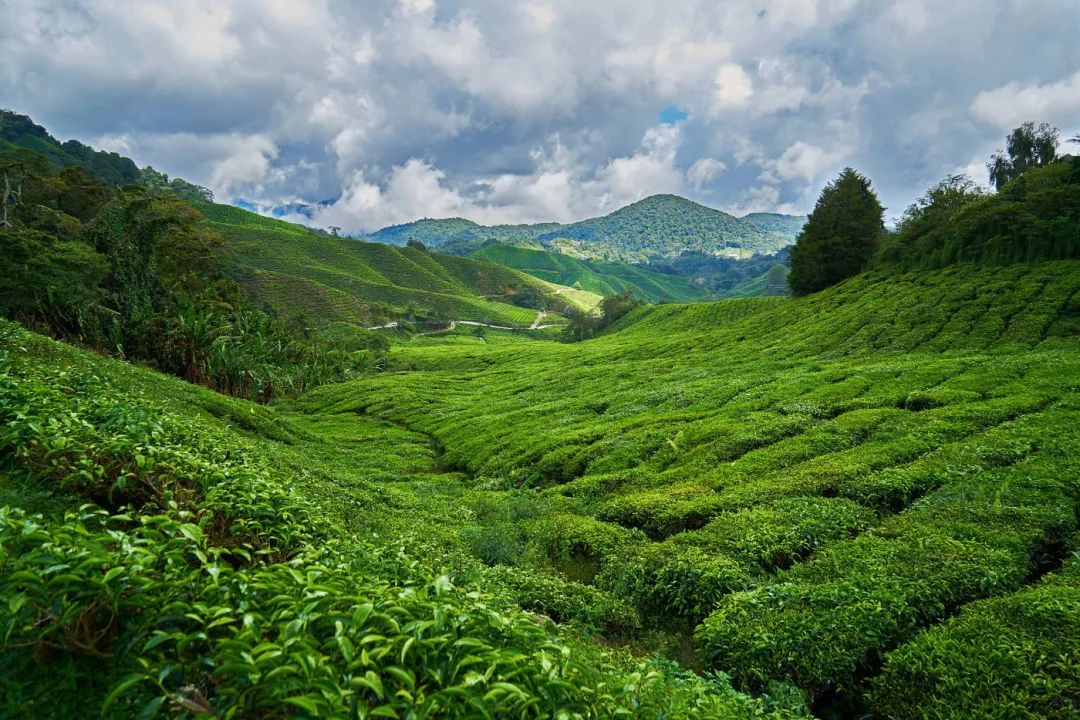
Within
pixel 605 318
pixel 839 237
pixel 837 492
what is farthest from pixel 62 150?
pixel 837 492

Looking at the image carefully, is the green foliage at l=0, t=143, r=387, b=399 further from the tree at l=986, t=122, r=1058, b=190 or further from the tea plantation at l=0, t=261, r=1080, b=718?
the tree at l=986, t=122, r=1058, b=190

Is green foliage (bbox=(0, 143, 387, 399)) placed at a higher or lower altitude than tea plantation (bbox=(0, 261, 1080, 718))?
higher

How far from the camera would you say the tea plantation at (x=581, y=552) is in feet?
12.2

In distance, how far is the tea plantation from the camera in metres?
3.72

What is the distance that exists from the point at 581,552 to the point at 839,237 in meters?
68.1

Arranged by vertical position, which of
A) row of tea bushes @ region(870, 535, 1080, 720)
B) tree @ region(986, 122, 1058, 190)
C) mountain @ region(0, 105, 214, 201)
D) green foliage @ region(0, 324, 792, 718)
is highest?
mountain @ region(0, 105, 214, 201)

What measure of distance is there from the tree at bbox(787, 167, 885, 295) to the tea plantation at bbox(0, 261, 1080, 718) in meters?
37.1

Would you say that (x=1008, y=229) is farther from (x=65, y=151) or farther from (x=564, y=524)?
(x=65, y=151)

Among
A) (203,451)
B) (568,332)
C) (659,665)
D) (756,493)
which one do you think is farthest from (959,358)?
(568,332)

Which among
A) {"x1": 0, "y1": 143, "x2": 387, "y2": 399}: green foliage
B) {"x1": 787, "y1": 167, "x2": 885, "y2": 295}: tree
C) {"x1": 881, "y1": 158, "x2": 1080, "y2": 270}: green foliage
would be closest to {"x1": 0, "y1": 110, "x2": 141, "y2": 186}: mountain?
{"x1": 0, "y1": 143, "x2": 387, "y2": 399}: green foliage

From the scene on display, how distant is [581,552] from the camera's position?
582 inches

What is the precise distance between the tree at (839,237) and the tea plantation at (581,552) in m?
37.1

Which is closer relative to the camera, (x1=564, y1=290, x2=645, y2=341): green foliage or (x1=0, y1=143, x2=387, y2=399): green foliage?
(x1=0, y1=143, x2=387, y2=399): green foliage

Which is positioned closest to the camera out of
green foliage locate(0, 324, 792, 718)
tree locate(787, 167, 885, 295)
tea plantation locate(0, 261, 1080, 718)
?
green foliage locate(0, 324, 792, 718)
